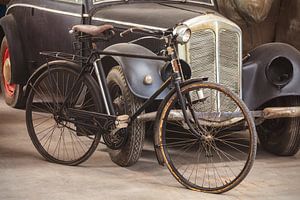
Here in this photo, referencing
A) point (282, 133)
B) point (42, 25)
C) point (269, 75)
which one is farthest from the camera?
point (42, 25)

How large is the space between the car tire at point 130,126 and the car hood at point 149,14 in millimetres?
599

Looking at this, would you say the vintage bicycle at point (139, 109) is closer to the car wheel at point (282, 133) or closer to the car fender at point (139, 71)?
the car fender at point (139, 71)

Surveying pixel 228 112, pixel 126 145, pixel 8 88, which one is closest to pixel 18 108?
pixel 8 88

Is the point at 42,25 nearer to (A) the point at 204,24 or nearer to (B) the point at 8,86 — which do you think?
(B) the point at 8,86

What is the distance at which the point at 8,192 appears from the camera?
443 centimetres

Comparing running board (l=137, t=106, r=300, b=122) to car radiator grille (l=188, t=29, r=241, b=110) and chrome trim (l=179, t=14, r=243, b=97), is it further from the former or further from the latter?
chrome trim (l=179, t=14, r=243, b=97)

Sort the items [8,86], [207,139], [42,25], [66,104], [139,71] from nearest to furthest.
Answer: [207,139] < [139,71] < [66,104] < [42,25] < [8,86]

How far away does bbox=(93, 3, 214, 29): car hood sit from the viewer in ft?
17.8

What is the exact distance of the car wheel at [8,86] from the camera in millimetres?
7648

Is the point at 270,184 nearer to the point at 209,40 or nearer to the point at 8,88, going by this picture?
the point at 209,40

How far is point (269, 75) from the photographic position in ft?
17.4

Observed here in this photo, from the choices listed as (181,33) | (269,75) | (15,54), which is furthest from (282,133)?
(15,54)

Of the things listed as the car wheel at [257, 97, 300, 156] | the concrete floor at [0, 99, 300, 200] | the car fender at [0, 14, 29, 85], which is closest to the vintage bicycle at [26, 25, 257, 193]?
A: the concrete floor at [0, 99, 300, 200]

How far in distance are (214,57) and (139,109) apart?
830mm
